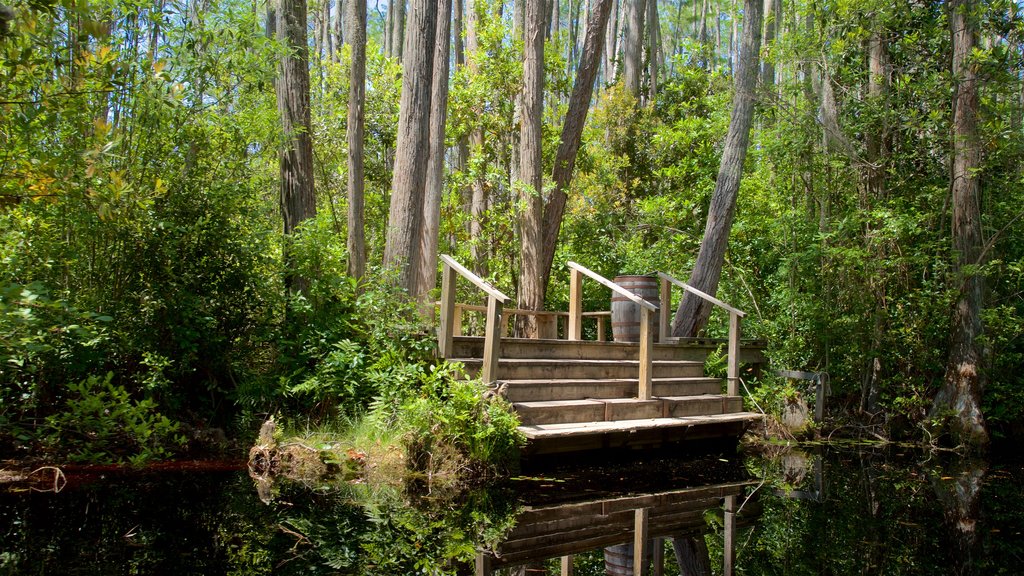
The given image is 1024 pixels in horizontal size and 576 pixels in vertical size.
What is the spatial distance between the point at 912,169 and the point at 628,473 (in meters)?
6.00

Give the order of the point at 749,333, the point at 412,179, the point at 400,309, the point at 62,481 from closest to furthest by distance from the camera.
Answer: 1. the point at 62,481
2. the point at 400,309
3. the point at 412,179
4. the point at 749,333

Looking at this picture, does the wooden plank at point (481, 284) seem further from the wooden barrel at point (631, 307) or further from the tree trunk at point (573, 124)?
the tree trunk at point (573, 124)

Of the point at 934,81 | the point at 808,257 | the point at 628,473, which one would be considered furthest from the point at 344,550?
the point at 934,81

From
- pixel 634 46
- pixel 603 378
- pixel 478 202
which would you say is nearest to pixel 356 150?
pixel 478 202

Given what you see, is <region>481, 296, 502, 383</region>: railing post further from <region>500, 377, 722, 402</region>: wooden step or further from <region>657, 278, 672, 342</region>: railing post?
<region>657, 278, 672, 342</region>: railing post

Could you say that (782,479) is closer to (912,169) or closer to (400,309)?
(400,309)

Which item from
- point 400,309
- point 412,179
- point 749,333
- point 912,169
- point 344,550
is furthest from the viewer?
point 749,333

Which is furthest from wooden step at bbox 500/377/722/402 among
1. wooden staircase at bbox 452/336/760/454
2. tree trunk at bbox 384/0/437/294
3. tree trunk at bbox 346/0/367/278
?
tree trunk at bbox 346/0/367/278

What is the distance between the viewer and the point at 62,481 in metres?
6.19

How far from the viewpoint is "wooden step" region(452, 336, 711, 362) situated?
7.67 metres

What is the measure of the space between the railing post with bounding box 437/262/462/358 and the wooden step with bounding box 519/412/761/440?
988mm

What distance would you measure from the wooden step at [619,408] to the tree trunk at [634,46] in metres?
9.92

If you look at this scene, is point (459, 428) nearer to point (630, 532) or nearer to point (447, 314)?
point (447, 314)

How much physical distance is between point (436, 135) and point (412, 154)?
143 inches
